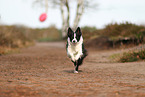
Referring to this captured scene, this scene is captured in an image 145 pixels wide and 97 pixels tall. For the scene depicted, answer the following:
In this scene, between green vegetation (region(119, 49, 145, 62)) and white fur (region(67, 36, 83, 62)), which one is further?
green vegetation (region(119, 49, 145, 62))

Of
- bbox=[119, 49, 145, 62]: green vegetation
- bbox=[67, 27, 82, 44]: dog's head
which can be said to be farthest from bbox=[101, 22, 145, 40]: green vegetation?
bbox=[67, 27, 82, 44]: dog's head

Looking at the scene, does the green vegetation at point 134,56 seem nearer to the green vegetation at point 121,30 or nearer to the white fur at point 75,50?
the white fur at point 75,50

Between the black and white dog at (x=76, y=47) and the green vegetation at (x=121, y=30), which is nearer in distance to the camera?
the black and white dog at (x=76, y=47)

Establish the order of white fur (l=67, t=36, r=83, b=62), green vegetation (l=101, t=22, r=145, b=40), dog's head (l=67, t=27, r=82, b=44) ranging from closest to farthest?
dog's head (l=67, t=27, r=82, b=44), white fur (l=67, t=36, r=83, b=62), green vegetation (l=101, t=22, r=145, b=40)

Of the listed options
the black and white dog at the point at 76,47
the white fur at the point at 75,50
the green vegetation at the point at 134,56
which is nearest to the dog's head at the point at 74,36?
the black and white dog at the point at 76,47

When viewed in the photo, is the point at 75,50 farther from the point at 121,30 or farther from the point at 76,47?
the point at 121,30

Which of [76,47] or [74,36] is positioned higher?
[74,36]

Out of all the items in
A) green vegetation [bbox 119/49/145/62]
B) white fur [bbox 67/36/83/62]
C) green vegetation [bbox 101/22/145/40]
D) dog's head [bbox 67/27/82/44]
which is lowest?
green vegetation [bbox 119/49/145/62]

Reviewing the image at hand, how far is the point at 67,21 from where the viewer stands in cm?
2905

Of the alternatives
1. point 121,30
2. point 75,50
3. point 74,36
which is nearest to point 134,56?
point 75,50

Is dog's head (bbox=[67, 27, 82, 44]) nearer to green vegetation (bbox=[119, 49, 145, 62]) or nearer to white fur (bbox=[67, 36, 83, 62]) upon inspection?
white fur (bbox=[67, 36, 83, 62])

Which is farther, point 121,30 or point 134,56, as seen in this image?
point 121,30

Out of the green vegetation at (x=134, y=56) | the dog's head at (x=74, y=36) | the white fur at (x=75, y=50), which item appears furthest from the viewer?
the green vegetation at (x=134, y=56)

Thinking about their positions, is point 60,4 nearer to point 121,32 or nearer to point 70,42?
point 121,32
